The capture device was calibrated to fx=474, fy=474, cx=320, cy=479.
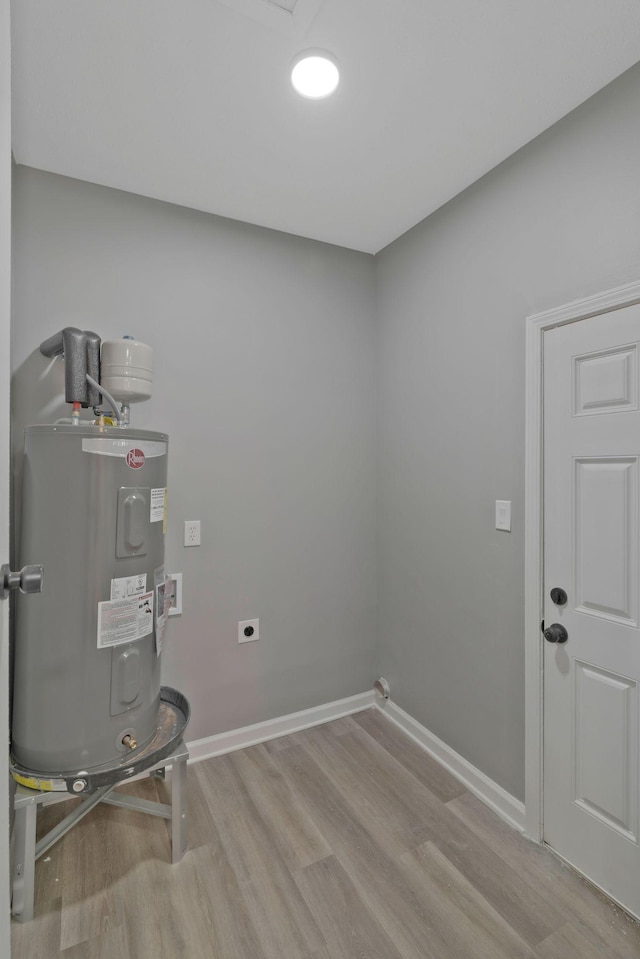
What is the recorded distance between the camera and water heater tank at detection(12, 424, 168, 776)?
1.51 m

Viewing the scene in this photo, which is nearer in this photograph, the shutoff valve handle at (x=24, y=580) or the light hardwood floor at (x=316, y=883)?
the shutoff valve handle at (x=24, y=580)

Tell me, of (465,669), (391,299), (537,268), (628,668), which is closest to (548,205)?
(537,268)

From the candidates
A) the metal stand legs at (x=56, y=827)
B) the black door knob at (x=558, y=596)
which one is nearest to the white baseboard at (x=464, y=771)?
the black door knob at (x=558, y=596)

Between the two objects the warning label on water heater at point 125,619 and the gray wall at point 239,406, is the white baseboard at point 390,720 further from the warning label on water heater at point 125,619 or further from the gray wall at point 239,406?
the warning label on water heater at point 125,619

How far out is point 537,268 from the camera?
177cm

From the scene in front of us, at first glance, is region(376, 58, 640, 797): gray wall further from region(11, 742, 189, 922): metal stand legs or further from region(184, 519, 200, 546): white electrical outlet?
region(11, 742, 189, 922): metal stand legs

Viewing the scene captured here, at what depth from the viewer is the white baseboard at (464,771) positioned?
6.12 feet

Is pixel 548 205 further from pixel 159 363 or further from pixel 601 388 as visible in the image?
pixel 159 363

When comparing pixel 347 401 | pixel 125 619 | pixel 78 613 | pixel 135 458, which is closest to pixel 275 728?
pixel 125 619

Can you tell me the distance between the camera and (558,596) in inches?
67.4

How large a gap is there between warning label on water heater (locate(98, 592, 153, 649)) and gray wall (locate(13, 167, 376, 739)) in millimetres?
550

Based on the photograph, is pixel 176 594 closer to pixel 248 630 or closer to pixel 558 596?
pixel 248 630

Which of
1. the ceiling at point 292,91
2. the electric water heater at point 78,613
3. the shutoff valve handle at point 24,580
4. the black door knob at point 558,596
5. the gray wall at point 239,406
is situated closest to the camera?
the shutoff valve handle at point 24,580

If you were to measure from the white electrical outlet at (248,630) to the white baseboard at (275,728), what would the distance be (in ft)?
1.44
